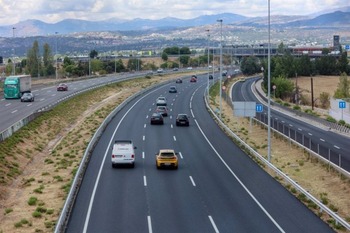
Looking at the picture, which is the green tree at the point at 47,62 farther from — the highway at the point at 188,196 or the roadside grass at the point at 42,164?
the highway at the point at 188,196

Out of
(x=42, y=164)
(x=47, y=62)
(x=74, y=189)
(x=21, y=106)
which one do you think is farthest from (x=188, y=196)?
(x=47, y=62)

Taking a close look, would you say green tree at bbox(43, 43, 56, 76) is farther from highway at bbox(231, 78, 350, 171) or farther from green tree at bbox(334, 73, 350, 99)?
highway at bbox(231, 78, 350, 171)

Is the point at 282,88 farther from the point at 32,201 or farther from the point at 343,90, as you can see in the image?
the point at 32,201

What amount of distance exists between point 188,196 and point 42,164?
14.5m

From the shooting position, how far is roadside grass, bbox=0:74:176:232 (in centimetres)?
2583

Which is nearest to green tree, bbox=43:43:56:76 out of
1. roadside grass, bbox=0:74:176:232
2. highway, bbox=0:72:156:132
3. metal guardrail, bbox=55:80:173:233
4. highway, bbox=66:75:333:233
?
highway, bbox=0:72:156:132

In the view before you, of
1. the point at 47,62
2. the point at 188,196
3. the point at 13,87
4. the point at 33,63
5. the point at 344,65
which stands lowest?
the point at 188,196

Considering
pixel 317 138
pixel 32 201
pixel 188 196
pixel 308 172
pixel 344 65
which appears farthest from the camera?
pixel 344 65

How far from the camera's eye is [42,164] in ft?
131

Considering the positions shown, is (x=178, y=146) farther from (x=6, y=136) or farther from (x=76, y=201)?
(x=76, y=201)

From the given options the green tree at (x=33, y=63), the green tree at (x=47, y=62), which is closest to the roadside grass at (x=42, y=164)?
the green tree at (x=33, y=63)

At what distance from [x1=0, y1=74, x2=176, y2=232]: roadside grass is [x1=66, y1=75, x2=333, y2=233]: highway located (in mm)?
1359

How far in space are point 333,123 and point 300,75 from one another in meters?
98.4

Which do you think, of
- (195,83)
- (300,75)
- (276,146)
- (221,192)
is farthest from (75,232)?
(300,75)
